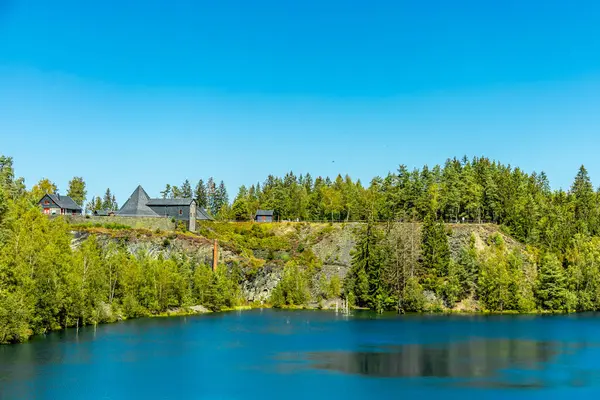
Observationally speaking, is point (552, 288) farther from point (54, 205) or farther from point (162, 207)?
point (54, 205)

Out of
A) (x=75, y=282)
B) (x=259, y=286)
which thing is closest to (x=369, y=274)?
(x=259, y=286)

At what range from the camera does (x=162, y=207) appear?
12162 centimetres

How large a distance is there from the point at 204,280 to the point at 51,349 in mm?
40295

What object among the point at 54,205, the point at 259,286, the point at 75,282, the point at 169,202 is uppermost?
the point at 169,202

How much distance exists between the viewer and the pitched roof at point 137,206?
11600cm

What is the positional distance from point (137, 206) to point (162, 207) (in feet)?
20.1

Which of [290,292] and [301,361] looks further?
[290,292]

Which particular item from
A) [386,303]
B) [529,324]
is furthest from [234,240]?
[529,324]

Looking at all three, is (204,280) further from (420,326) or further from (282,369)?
(282,369)

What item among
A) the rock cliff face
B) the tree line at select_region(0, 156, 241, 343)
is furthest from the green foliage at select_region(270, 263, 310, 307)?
the tree line at select_region(0, 156, 241, 343)

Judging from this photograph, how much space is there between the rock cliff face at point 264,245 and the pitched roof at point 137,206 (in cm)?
955

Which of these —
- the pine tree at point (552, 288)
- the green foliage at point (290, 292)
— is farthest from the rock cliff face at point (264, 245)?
the pine tree at point (552, 288)

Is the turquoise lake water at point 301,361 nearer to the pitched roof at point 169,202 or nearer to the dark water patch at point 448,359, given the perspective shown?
the dark water patch at point 448,359

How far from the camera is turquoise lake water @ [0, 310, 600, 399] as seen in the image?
4550 centimetres
